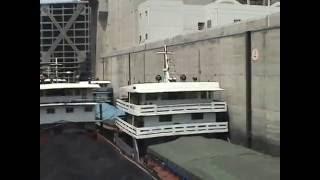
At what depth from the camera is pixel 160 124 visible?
9.33 m

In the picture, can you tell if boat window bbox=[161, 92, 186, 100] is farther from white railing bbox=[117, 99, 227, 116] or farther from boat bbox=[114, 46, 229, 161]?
white railing bbox=[117, 99, 227, 116]

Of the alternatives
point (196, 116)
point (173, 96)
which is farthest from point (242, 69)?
point (173, 96)

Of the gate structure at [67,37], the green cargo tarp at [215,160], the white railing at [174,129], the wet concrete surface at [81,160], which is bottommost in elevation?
the wet concrete surface at [81,160]

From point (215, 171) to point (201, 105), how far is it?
3480 mm

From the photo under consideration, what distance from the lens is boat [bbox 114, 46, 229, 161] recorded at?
30.4ft

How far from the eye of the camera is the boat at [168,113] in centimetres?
927

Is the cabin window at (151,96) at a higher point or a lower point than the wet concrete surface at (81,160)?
higher

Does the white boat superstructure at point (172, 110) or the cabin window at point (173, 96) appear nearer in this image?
the white boat superstructure at point (172, 110)

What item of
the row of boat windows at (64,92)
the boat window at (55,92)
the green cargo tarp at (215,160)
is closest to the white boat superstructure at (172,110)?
the green cargo tarp at (215,160)

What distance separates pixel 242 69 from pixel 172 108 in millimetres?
1976

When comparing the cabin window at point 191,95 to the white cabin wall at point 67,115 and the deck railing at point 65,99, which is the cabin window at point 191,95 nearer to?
the white cabin wall at point 67,115

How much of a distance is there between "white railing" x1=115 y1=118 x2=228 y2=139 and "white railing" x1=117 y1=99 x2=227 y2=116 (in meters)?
0.32

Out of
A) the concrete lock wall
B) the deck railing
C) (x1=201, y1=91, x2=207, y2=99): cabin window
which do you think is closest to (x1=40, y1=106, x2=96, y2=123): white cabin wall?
the deck railing
